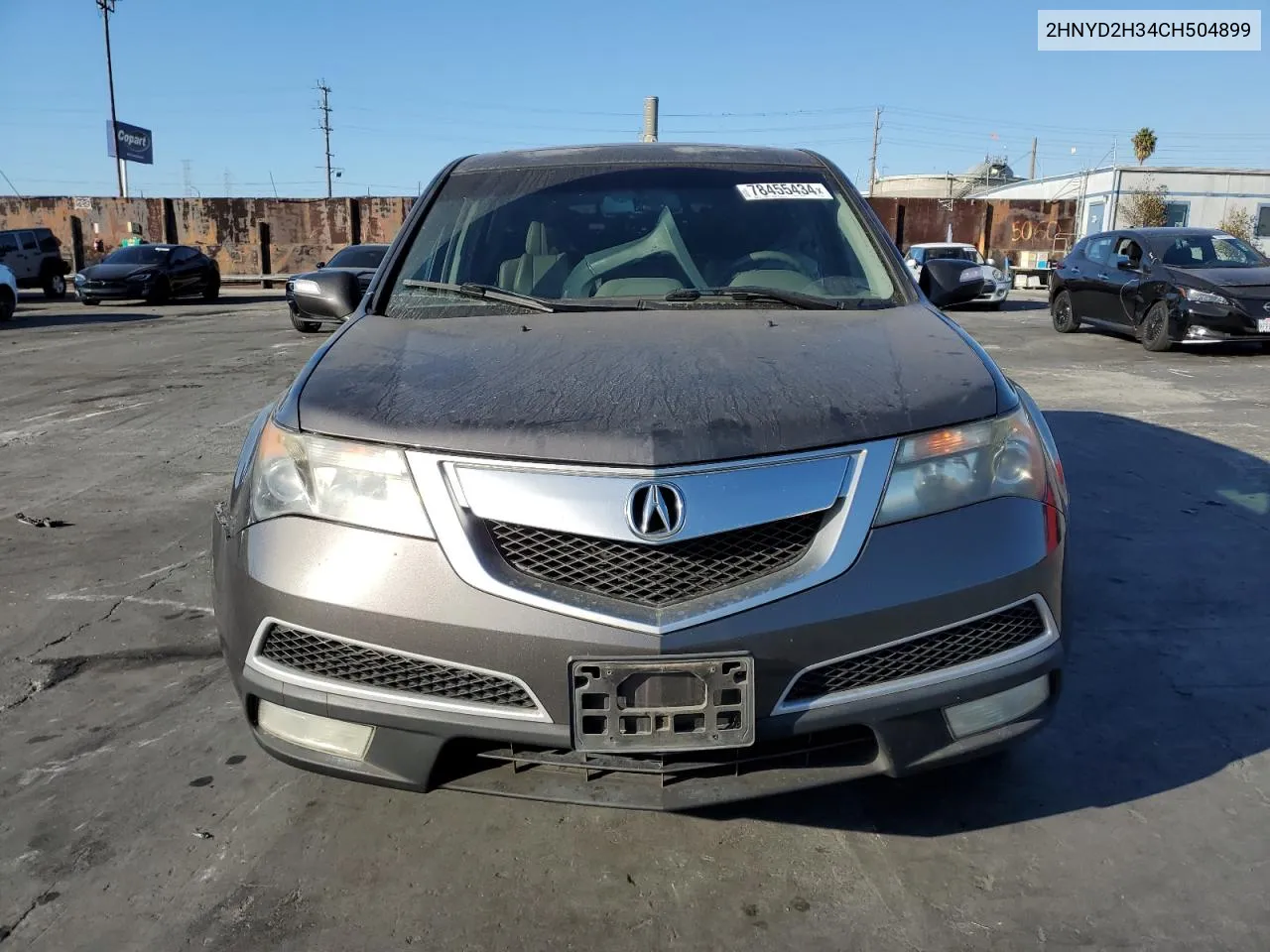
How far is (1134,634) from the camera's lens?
3.42m

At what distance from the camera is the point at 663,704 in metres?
1.86

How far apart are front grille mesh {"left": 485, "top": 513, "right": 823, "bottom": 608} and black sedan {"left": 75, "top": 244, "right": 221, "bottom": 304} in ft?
76.0

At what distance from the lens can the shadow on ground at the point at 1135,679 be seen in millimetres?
2432

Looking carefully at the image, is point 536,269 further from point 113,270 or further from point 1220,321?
point 113,270

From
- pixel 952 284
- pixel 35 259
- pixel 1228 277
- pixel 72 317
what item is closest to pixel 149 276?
pixel 72 317

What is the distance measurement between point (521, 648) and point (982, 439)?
3.52ft

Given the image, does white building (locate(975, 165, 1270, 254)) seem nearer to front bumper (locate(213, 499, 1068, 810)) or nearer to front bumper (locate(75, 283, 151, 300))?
front bumper (locate(75, 283, 151, 300))

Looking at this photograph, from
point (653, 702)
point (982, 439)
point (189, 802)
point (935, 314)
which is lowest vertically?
point (189, 802)

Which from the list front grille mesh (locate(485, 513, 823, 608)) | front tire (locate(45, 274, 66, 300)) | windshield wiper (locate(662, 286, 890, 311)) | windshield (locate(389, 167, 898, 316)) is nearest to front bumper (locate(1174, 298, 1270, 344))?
windshield (locate(389, 167, 898, 316))

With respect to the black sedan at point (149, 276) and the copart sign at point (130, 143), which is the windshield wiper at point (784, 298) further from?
the copart sign at point (130, 143)

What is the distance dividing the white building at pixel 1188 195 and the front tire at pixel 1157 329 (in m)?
26.3

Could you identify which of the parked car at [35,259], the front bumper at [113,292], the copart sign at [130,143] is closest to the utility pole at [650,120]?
the front bumper at [113,292]

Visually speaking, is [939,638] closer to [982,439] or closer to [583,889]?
[982,439]

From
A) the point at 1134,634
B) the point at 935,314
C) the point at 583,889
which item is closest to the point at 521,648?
the point at 583,889
